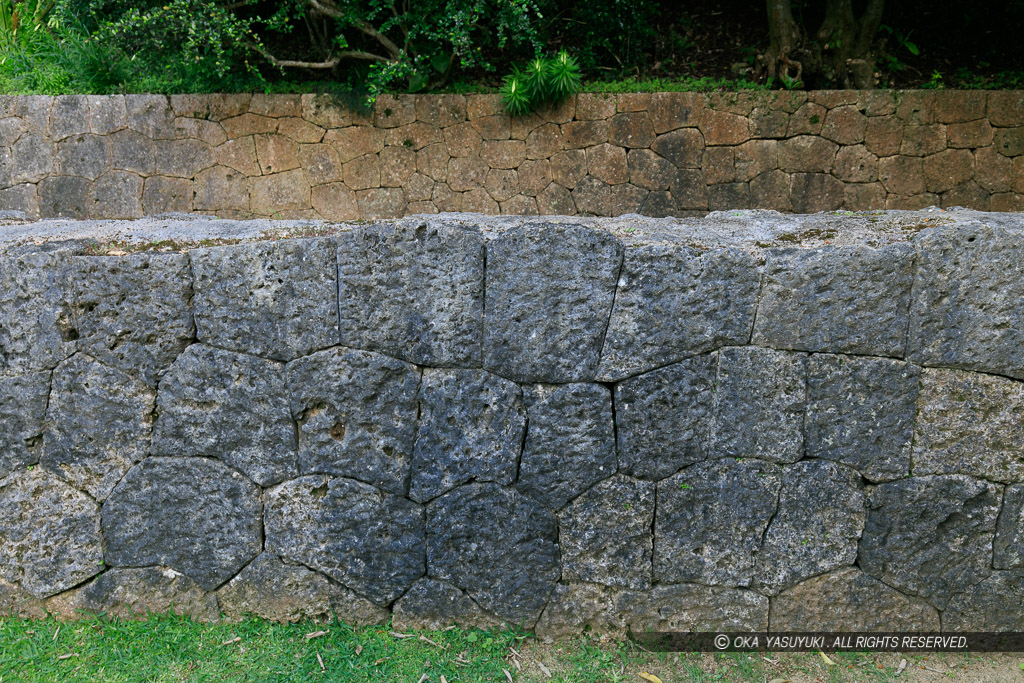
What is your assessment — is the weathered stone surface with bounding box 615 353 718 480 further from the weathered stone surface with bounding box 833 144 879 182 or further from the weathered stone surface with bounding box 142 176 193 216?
the weathered stone surface with bounding box 142 176 193 216

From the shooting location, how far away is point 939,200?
6.82m

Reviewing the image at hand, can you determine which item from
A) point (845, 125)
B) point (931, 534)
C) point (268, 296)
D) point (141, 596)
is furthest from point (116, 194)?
point (931, 534)

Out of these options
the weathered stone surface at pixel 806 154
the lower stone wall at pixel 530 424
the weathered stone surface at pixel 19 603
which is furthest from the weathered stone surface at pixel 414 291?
the weathered stone surface at pixel 806 154

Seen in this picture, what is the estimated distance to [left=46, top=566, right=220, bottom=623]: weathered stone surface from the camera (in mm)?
2266

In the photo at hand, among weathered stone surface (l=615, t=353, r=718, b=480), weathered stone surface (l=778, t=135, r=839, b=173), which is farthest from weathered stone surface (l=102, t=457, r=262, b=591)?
weathered stone surface (l=778, t=135, r=839, b=173)

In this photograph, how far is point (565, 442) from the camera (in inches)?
83.1

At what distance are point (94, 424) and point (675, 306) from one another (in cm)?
174

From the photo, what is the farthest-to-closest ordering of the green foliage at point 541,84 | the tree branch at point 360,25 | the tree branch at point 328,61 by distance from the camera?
1. the tree branch at point 328,61
2. the tree branch at point 360,25
3. the green foliage at point 541,84

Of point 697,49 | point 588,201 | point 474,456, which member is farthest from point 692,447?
point 697,49

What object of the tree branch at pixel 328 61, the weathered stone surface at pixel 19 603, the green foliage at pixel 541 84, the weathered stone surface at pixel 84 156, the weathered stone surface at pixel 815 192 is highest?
the tree branch at pixel 328 61

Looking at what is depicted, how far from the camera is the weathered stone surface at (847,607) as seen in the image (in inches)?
85.8

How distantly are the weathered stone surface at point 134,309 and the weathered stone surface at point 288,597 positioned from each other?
2.24 ft

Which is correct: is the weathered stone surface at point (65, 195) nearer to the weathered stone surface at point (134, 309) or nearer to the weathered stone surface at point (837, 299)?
the weathered stone surface at point (134, 309)

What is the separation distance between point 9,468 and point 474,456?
1.43m
